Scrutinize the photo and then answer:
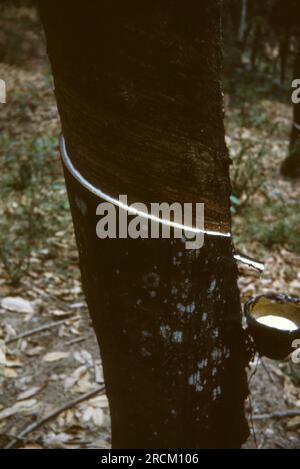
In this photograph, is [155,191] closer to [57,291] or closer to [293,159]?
[57,291]

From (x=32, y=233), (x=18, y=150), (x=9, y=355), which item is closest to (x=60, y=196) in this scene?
(x=32, y=233)

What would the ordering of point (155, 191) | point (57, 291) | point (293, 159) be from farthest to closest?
1. point (293, 159)
2. point (57, 291)
3. point (155, 191)

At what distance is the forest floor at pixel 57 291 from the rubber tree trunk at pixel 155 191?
0.80 metres

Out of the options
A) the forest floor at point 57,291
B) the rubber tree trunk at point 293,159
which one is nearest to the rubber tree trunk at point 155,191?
the forest floor at point 57,291

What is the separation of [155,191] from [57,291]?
2.94 metres

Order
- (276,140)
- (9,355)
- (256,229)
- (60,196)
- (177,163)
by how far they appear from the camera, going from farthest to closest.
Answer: (276,140)
(60,196)
(256,229)
(9,355)
(177,163)

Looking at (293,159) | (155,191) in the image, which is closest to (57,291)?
(155,191)

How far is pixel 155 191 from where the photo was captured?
1236mm

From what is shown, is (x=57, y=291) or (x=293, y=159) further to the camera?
(x=293, y=159)

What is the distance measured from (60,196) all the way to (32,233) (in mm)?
928

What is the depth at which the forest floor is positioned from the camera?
2.84 meters

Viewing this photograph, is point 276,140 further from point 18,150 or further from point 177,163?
point 177,163

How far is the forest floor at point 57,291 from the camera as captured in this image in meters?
2.84

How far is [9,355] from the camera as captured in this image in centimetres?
328
